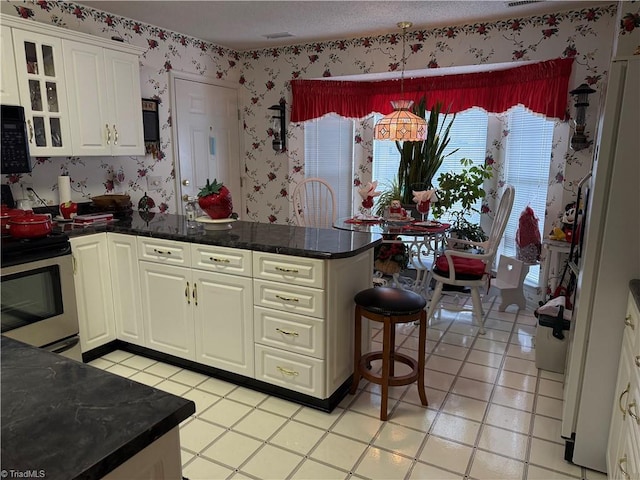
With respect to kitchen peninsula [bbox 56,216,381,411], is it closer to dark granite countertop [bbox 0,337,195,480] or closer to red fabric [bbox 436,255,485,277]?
red fabric [bbox 436,255,485,277]

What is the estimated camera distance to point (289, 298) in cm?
234

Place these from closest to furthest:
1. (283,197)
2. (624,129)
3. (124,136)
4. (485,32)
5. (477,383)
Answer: (624,129) < (477,383) < (124,136) < (485,32) < (283,197)

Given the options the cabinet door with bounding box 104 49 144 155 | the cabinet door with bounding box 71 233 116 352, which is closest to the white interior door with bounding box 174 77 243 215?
the cabinet door with bounding box 104 49 144 155

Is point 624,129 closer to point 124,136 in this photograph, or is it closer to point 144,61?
point 124,136

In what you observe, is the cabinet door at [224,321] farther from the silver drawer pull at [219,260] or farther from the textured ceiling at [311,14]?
the textured ceiling at [311,14]

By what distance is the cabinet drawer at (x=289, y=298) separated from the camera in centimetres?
227

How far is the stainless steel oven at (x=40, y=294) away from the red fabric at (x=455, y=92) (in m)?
2.82

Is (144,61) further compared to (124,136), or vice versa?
(144,61)

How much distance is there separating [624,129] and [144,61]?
3520 mm

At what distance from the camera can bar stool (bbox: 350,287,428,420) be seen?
226 cm

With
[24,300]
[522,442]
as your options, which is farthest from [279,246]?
[522,442]

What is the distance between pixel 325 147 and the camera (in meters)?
4.85

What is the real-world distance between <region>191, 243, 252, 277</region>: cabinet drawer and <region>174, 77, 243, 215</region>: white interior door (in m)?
1.53

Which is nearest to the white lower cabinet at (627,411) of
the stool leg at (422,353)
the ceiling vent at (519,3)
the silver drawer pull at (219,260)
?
the stool leg at (422,353)
